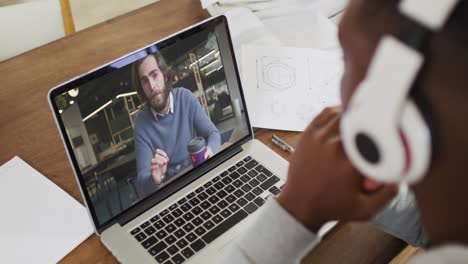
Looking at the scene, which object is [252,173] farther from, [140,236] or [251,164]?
[140,236]

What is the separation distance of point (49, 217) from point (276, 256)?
0.41 m


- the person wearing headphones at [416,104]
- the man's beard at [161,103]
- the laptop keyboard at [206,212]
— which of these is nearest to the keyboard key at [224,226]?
the laptop keyboard at [206,212]

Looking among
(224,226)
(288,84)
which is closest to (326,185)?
(224,226)

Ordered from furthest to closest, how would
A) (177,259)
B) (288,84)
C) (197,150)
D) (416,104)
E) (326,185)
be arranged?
(288,84) → (197,150) → (177,259) → (326,185) → (416,104)

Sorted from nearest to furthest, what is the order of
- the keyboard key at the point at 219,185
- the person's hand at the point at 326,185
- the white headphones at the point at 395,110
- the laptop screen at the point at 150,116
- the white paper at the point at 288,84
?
the white headphones at the point at 395,110, the person's hand at the point at 326,185, the laptop screen at the point at 150,116, the keyboard key at the point at 219,185, the white paper at the point at 288,84

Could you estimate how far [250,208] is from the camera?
81 cm

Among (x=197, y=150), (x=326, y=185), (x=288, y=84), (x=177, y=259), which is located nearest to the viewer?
(x=326, y=185)

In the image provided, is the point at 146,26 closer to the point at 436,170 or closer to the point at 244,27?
the point at 244,27

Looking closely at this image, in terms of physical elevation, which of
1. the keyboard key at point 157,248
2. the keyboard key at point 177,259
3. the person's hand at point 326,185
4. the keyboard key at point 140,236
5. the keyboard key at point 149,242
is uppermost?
the person's hand at point 326,185

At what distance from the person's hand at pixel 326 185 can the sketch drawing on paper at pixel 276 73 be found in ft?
1.44

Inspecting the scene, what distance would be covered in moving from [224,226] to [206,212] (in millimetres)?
39

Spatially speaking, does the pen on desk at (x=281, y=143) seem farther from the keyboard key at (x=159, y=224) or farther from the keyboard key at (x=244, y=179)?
the keyboard key at (x=159, y=224)

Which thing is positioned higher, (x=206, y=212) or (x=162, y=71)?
(x=162, y=71)

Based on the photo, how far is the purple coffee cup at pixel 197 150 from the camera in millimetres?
841
